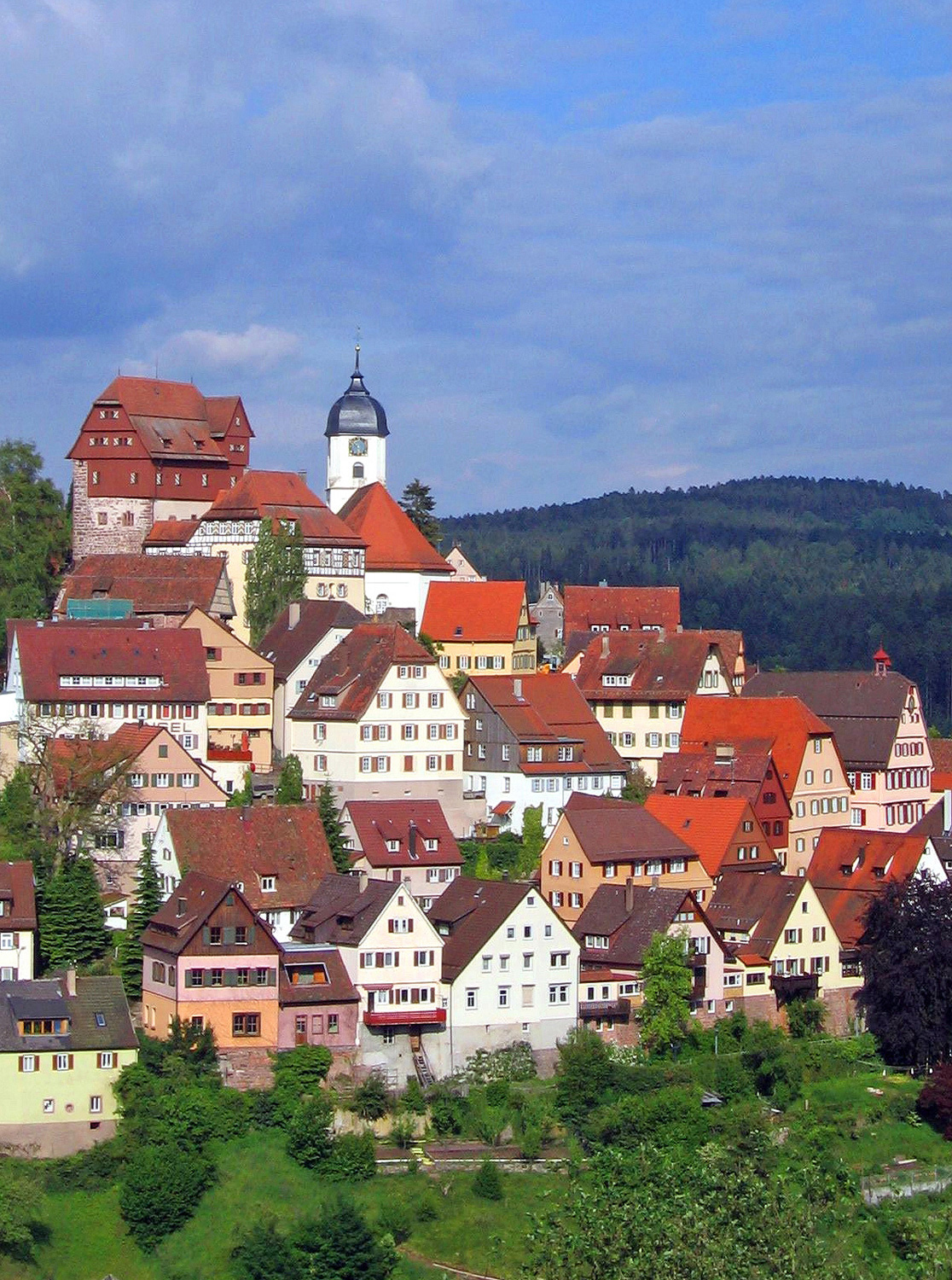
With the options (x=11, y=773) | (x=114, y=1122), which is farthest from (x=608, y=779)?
(x=114, y=1122)

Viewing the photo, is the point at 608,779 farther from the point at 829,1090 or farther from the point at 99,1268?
the point at 99,1268

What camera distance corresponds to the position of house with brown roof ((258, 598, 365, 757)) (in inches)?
3260

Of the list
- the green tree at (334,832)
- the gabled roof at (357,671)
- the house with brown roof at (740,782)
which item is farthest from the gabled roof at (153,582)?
the house with brown roof at (740,782)

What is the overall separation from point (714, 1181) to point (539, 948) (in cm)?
1655

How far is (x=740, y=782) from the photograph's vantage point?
80.1 metres

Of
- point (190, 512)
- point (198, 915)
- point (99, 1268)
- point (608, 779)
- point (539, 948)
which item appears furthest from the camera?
point (190, 512)

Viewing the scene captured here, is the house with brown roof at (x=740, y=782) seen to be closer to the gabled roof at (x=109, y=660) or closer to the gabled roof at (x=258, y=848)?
the gabled roof at (x=258, y=848)

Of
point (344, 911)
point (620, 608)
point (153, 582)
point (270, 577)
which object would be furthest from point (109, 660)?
point (620, 608)

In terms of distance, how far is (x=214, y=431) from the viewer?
101 m

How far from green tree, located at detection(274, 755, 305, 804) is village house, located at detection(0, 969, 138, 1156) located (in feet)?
55.6

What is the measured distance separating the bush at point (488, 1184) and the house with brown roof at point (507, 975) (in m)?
4.57

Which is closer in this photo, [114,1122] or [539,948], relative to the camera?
[114,1122]

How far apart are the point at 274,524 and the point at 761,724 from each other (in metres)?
20.6

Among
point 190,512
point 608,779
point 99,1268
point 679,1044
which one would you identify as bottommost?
point 99,1268
